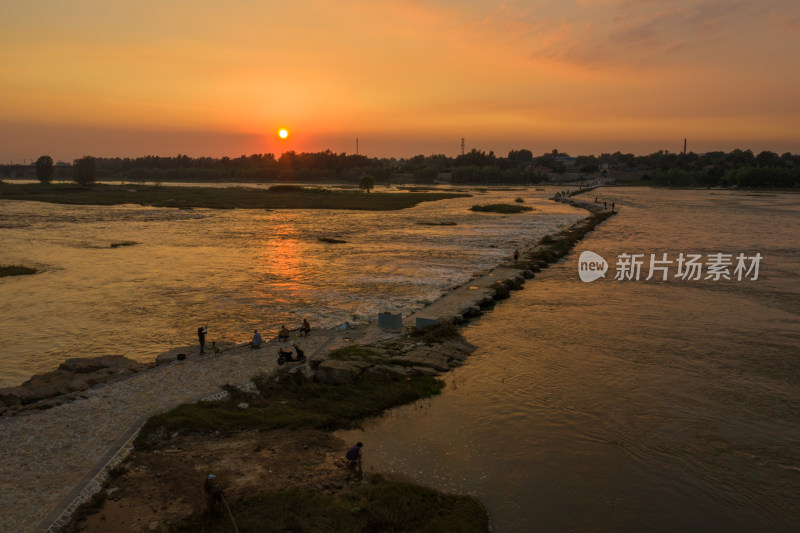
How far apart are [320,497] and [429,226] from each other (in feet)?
215

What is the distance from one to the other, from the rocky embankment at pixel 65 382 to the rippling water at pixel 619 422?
926 centimetres

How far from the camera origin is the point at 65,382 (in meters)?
18.1

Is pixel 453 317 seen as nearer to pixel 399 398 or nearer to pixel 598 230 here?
pixel 399 398

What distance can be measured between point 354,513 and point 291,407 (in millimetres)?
5860

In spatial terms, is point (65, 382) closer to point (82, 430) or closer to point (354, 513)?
A: point (82, 430)

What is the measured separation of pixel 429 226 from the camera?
251ft

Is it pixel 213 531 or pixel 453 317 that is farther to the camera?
pixel 453 317

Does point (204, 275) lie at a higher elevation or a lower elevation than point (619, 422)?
higher

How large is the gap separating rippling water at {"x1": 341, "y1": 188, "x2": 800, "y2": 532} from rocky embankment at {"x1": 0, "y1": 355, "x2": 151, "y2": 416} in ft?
30.4

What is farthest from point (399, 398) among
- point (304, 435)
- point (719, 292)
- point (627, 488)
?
point (719, 292)

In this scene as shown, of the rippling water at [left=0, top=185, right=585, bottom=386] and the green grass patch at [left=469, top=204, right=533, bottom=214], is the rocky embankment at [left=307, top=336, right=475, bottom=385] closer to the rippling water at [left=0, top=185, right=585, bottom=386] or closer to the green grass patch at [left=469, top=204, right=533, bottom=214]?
the rippling water at [left=0, top=185, right=585, bottom=386]

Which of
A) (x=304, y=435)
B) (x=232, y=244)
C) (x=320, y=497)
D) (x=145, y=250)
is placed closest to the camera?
(x=320, y=497)

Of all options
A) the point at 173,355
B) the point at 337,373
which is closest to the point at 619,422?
the point at 337,373

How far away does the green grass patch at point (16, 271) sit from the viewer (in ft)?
129
